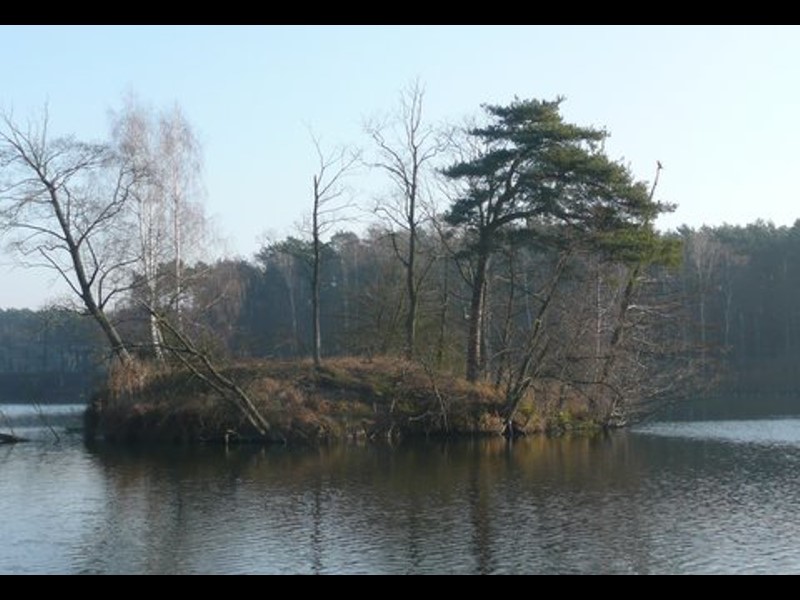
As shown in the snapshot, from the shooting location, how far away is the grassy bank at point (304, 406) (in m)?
34.6

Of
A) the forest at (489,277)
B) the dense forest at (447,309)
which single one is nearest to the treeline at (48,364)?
the dense forest at (447,309)

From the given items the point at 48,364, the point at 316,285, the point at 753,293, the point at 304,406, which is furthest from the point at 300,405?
the point at 48,364

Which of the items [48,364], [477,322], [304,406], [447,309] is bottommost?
[304,406]

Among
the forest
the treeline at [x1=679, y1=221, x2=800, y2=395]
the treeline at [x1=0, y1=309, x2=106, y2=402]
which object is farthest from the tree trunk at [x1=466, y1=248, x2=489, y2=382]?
the treeline at [x1=679, y1=221, x2=800, y2=395]

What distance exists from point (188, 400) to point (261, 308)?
129ft

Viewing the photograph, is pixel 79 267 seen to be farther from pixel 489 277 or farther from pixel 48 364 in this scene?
pixel 48 364

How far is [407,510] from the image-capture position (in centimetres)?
2009

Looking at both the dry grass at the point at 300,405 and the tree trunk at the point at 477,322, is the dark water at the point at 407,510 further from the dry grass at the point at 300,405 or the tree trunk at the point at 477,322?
the tree trunk at the point at 477,322

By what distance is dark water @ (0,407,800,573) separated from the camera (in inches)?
625

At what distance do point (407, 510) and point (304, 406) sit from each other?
15664 millimetres

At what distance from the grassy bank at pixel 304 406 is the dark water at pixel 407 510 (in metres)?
2.64
